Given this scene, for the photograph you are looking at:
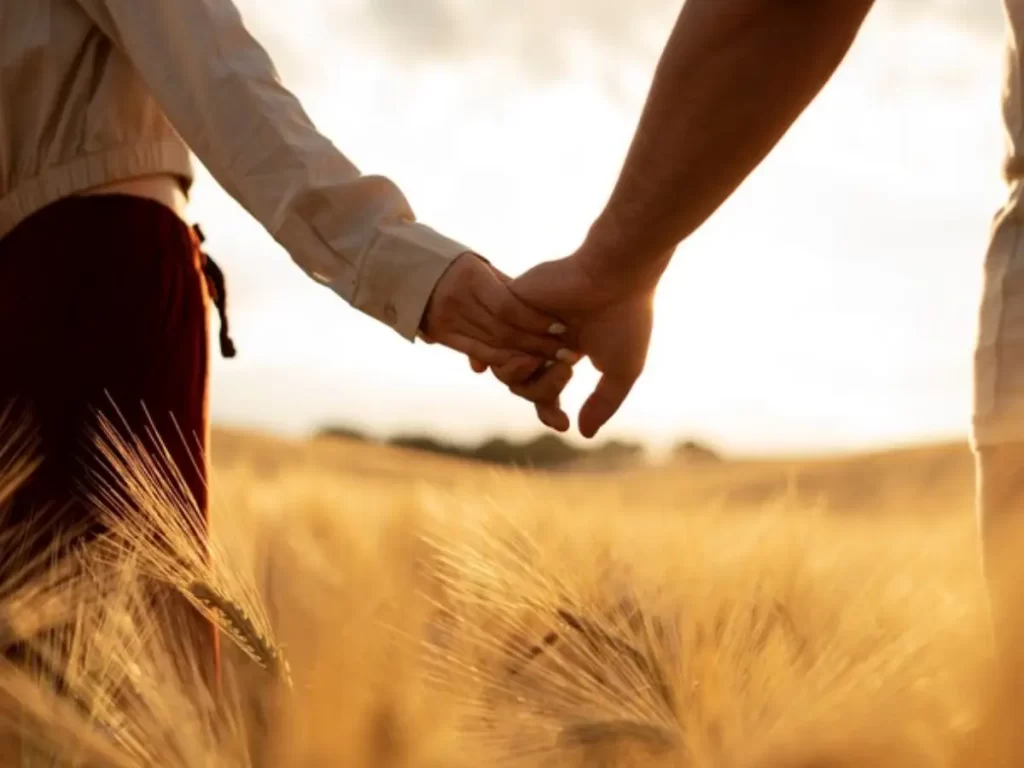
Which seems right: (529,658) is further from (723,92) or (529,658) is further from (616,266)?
(723,92)

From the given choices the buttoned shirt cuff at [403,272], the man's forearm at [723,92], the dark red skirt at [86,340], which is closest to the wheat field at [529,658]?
the dark red skirt at [86,340]

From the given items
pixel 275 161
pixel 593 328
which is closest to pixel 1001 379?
pixel 593 328

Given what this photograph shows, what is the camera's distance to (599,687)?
1.01 meters

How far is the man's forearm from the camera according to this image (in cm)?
84

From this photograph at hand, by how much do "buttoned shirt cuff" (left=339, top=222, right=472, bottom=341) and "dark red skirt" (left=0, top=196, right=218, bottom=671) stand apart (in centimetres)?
21

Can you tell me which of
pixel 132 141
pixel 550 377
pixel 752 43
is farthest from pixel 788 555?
pixel 132 141

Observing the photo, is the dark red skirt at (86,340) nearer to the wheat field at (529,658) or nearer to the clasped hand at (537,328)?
the wheat field at (529,658)

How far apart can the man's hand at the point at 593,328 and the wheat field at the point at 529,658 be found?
0.45 feet

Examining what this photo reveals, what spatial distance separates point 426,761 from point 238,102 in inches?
27.6

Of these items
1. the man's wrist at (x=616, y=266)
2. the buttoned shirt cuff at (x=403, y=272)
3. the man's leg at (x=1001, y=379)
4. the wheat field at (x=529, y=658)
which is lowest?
the wheat field at (x=529, y=658)

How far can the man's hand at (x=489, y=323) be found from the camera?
143cm

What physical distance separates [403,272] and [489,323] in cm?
12

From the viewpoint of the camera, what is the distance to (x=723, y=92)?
2.84 ft

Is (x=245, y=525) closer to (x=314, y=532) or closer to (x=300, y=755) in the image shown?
(x=314, y=532)
